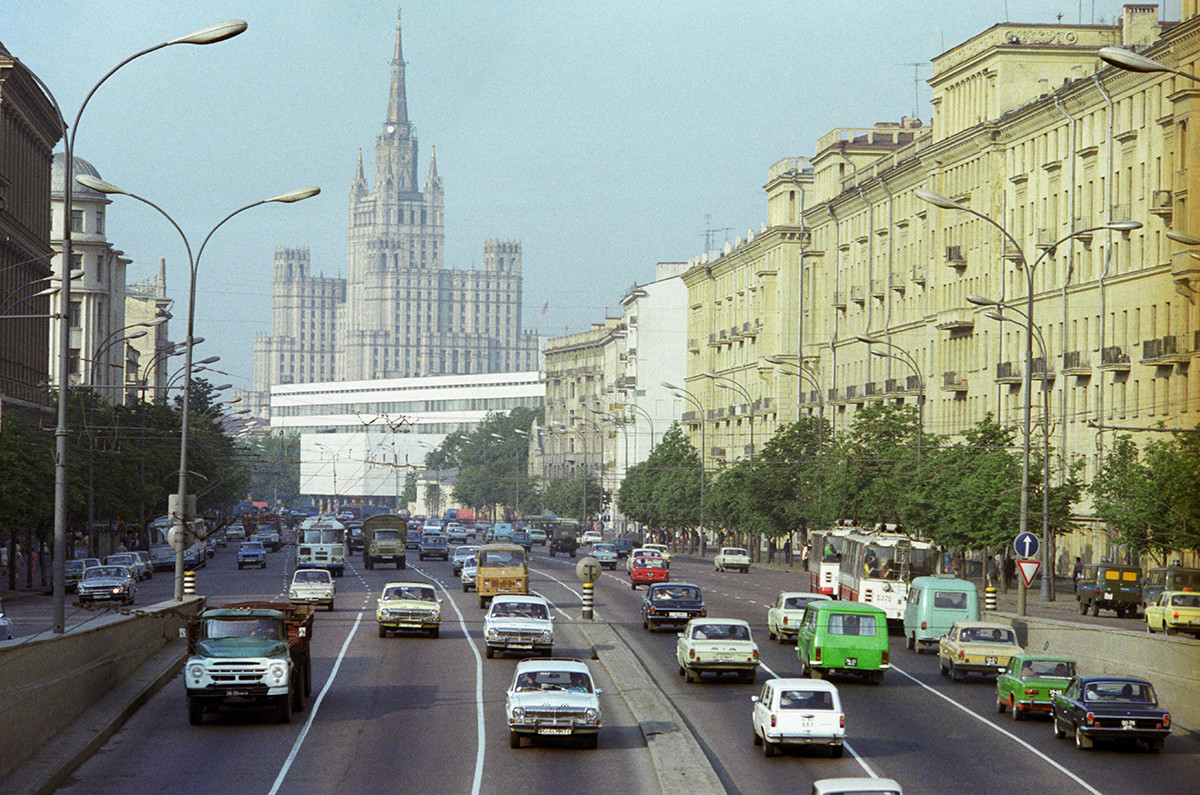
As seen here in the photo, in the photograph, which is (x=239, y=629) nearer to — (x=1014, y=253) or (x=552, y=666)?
(x=552, y=666)

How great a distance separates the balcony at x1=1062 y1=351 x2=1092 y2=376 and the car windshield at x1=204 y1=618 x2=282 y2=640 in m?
55.1

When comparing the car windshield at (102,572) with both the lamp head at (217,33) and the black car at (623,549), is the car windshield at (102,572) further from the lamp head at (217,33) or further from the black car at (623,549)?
the black car at (623,549)

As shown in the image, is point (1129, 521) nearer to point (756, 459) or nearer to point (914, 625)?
point (914, 625)

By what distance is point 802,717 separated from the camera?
88.4 feet

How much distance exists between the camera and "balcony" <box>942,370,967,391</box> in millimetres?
93562

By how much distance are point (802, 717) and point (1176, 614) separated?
1045 inches

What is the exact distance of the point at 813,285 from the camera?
12812 cm

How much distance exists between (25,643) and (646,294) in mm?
157299

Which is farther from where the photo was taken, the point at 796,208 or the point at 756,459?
the point at 796,208

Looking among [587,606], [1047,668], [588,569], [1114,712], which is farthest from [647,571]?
[1114,712]

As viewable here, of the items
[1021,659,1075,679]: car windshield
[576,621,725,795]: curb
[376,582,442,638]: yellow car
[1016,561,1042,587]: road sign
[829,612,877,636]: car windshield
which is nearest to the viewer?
[576,621,725,795]: curb

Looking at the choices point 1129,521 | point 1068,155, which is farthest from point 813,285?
point 1129,521

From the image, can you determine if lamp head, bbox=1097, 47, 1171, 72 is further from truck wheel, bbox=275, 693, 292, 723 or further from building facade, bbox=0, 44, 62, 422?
building facade, bbox=0, 44, 62, 422

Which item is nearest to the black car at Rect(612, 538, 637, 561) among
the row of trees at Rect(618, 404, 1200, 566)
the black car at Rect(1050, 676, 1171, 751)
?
the row of trees at Rect(618, 404, 1200, 566)
